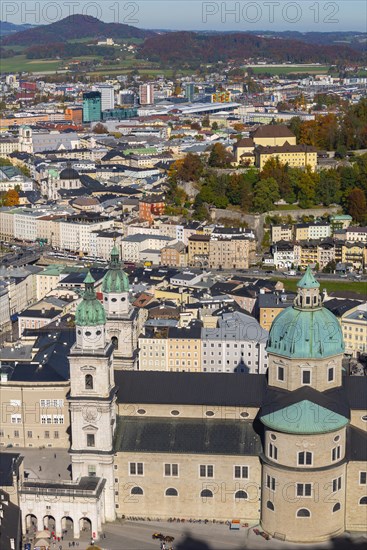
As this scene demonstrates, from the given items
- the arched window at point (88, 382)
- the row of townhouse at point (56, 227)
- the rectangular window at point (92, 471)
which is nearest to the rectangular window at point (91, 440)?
the rectangular window at point (92, 471)

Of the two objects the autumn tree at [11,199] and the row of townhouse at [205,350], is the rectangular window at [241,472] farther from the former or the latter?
the autumn tree at [11,199]

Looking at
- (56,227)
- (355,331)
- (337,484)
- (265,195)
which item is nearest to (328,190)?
(265,195)

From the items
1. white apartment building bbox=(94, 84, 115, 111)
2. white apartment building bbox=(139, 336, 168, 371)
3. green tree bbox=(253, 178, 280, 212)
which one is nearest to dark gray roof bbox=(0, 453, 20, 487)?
white apartment building bbox=(139, 336, 168, 371)

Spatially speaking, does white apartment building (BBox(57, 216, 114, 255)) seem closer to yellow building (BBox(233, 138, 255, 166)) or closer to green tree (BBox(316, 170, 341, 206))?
yellow building (BBox(233, 138, 255, 166))

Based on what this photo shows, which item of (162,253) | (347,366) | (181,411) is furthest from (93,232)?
(181,411)

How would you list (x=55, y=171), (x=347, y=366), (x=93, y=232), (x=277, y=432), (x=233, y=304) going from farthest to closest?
(x=55, y=171), (x=93, y=232), (x=233, y=304), (x=347, y=366), (x=277, y=432)

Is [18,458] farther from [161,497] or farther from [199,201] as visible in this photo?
[199,201]
